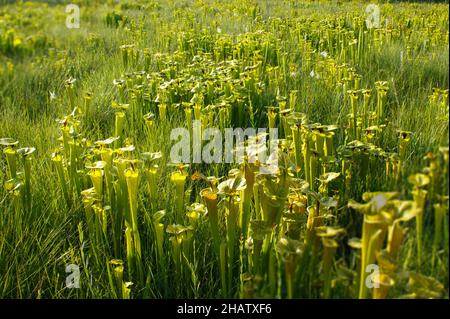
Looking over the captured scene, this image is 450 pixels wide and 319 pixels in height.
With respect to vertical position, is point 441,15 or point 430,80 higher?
point 441,15

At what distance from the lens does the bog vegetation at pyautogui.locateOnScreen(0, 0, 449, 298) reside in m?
0.98

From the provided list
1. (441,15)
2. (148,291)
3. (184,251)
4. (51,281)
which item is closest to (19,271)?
(51,281)

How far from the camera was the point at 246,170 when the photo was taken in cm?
131

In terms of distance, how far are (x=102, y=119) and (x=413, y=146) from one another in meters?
1.65

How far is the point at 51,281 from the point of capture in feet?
4.94

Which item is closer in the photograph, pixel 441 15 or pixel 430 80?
pixel 441 15

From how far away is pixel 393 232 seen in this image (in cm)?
91

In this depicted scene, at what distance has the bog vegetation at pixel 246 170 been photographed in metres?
0.98

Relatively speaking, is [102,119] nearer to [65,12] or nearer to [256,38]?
[256,38]

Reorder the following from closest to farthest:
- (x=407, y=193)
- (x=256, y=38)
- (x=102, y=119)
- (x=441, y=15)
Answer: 1. (x=407, y=193)
2. (x=441, y=15)
3. (x=102, y=119)
4. (x=256, y=38)

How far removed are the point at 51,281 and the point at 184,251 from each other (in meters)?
0.45

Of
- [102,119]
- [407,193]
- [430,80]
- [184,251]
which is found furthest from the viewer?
[102,119]
